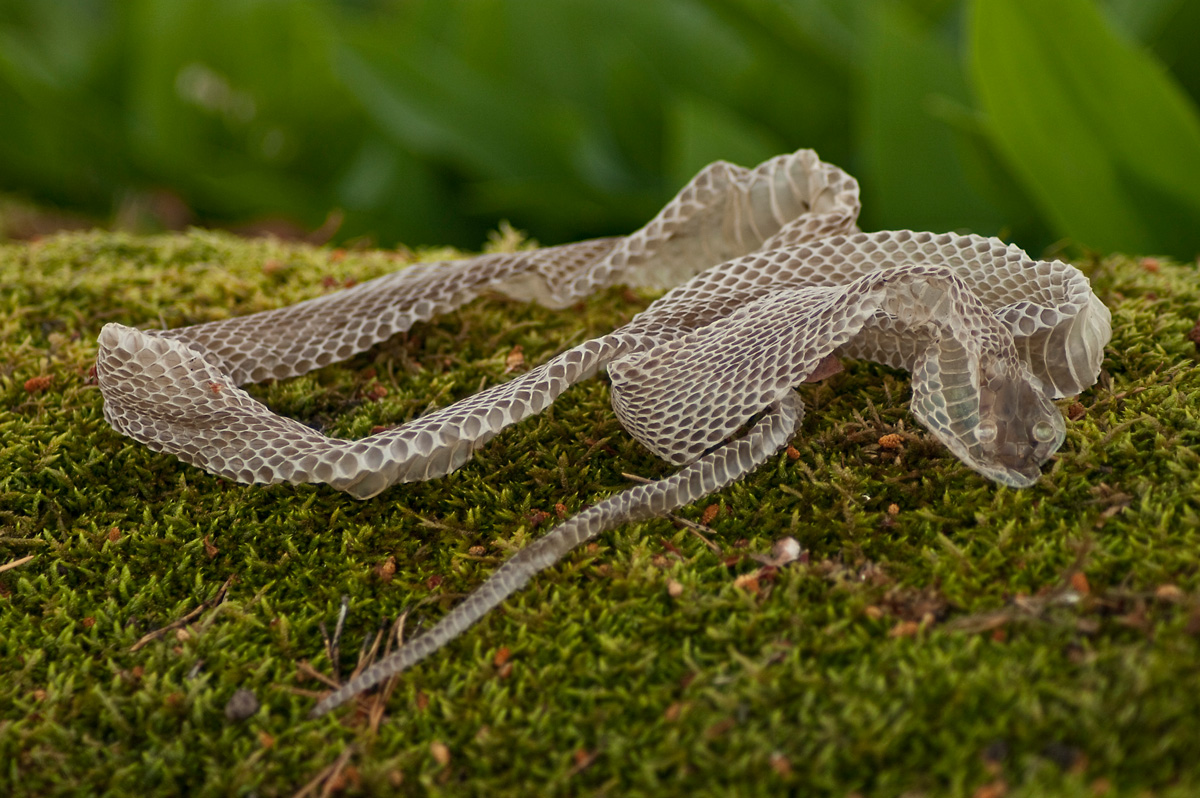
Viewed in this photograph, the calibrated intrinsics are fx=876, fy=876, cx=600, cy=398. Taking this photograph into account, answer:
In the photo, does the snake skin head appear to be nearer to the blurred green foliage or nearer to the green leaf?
the blurred green foliage

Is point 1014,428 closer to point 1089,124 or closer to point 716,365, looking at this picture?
point 716,365

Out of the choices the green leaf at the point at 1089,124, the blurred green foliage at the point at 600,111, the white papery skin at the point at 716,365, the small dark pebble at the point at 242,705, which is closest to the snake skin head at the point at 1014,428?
the white papery skin at the point at 716,365

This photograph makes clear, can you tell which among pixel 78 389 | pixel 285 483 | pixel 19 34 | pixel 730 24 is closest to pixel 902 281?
pixel 285 483

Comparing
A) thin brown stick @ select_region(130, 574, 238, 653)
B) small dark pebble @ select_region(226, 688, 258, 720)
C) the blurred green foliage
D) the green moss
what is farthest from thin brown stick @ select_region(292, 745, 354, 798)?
the blurred green foliage

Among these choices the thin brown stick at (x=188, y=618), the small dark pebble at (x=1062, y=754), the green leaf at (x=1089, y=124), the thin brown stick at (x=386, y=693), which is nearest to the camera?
the small dark pebble at (x=1062, y=754)

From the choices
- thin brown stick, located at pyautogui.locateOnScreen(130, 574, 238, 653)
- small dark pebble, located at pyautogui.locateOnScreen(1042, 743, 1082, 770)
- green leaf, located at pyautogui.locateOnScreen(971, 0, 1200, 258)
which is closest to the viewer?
small dark pebble, located at pyautogui.locateOnScreen(1042, 743, 1082, 770)

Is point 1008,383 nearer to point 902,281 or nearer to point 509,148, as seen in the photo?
point 902,281

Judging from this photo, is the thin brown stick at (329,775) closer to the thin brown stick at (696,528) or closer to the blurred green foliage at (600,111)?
the thin brown stick at (696,528)
